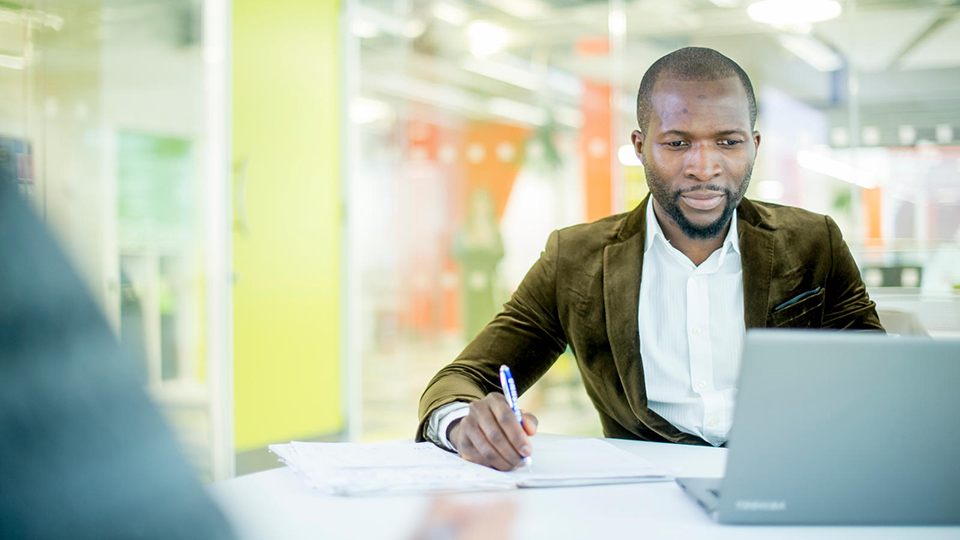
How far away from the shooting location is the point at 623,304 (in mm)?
1590

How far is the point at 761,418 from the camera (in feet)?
2.57

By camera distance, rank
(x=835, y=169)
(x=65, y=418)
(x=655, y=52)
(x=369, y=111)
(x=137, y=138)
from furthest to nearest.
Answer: (x=369, y=111) < (x=655, y=52) < (x=835, y=169) < (x=137, y=138) < (x=65, y=418)

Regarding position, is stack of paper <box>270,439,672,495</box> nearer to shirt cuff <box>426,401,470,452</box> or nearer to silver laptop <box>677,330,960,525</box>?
shirt cuff <box>426,401,470,452</box>

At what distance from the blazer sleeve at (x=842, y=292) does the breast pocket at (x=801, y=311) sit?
0.03 metres

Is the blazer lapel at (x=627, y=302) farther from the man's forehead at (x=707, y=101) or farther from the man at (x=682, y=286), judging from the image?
the man's forehead at (x=707, y=101)

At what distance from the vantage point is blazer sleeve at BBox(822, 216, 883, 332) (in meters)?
1.56

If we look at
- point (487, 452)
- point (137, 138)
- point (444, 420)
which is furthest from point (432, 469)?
point (137, 138)

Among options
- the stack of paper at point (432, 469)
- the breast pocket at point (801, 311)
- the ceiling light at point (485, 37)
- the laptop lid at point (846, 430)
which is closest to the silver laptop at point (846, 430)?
the laptop lid at point (846, 430)

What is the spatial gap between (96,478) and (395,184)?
5.04m

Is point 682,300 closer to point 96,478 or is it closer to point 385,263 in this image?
point 96,478

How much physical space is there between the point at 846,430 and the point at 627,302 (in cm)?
82

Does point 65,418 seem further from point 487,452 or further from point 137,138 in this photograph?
point 137,138

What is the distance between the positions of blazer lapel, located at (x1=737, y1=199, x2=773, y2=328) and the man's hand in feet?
2.04

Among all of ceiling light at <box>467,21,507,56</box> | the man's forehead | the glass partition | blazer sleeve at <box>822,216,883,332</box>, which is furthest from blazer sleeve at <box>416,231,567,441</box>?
ceiling light at <box>467,21,507,56</box>
